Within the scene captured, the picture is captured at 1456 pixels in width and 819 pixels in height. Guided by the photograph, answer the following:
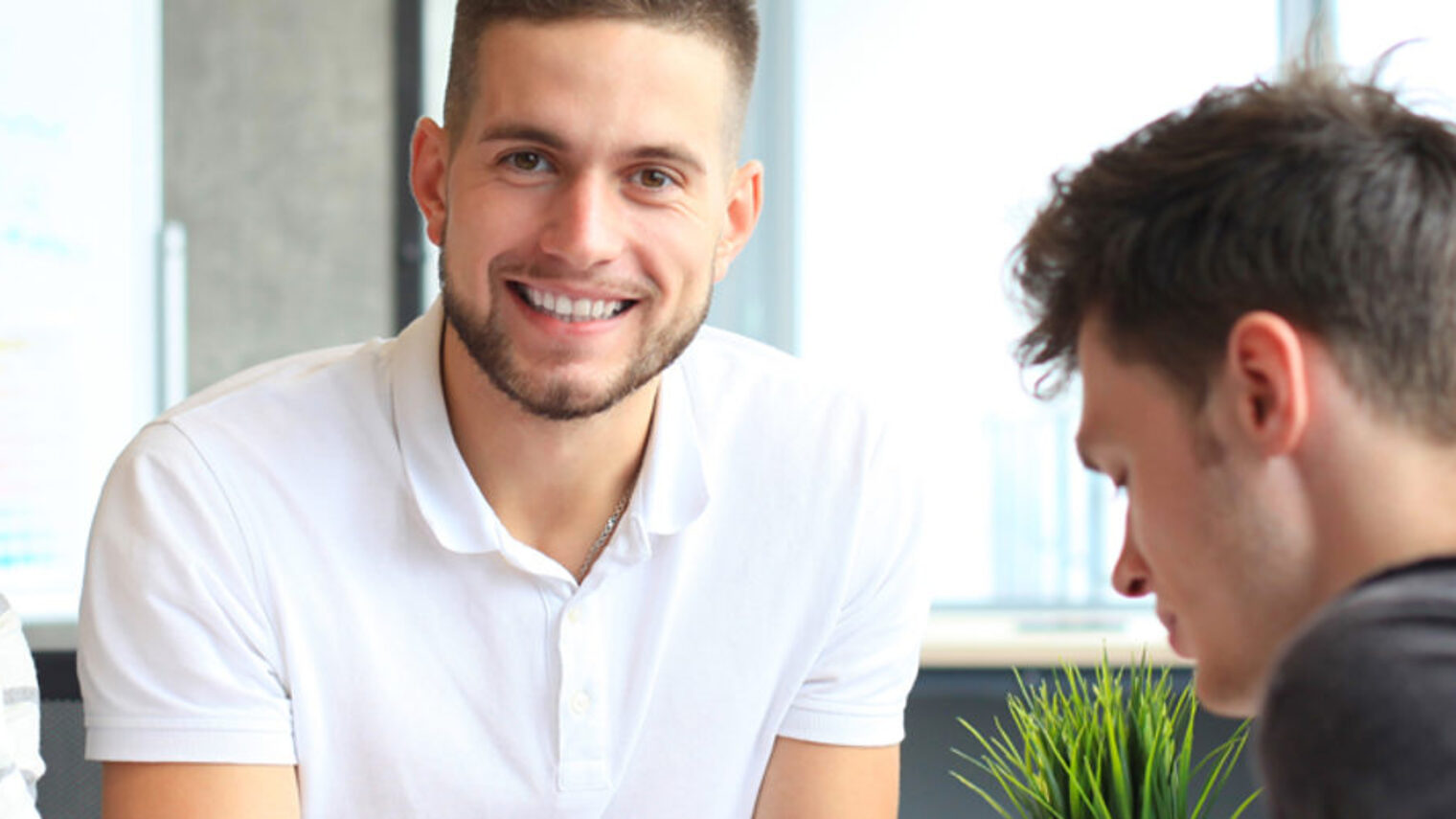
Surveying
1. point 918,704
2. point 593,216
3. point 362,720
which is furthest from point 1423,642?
point 918,704

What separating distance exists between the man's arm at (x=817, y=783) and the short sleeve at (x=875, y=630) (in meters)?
0.01

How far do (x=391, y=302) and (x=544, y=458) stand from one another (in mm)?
1683

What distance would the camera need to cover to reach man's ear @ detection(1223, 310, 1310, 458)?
0.75 metres

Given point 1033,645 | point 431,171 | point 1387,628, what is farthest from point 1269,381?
point 1033,645

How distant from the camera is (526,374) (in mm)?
1395

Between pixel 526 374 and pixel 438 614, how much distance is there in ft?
0.80

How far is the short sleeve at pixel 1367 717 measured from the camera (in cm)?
57

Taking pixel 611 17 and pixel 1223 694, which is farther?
pixel 611 17

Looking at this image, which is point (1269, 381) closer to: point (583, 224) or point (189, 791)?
point (583, 224)

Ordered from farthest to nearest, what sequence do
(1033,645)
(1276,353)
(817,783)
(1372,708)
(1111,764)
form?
1. (1033,645)
2. (817,783)
3. (1111,764)
4. (1276,353)
5. (1372,708)

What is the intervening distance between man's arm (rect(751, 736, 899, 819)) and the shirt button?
0.23 meters

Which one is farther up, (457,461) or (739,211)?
(739,211)

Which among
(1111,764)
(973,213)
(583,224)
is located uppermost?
(973,213)

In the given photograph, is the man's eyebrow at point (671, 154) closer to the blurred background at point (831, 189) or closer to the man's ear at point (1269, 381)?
the man's ear at point (1269, 381)
